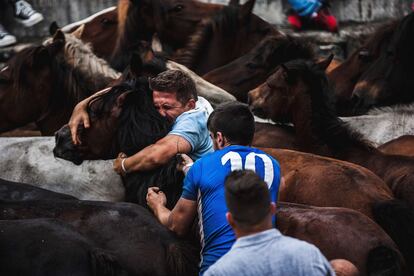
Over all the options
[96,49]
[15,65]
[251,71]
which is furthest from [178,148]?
[96,49]

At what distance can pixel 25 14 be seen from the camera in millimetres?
10812

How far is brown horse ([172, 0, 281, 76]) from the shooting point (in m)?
8.80

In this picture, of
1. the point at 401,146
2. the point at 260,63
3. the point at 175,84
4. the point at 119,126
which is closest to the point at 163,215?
the point at 175,84

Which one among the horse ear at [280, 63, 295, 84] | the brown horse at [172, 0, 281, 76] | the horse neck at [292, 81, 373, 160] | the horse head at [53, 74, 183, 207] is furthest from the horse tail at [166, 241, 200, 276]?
the brown horse at [172, 0, 281, 76]

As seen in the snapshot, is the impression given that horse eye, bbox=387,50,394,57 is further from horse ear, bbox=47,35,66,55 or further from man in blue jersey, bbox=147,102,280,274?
man in blue jersey, bbox=147,102,280,274

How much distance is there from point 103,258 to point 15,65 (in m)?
3.12

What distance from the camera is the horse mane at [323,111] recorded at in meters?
6.34

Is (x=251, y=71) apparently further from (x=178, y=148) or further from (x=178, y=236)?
(x=178, y=236)

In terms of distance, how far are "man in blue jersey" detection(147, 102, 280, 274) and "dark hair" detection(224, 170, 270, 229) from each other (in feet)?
2.78

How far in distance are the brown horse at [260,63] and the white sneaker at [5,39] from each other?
11.0 feet

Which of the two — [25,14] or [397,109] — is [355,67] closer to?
[397,109]

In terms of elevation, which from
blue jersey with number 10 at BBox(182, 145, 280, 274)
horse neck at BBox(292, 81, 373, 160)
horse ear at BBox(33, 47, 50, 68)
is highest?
blue jersey with number 10 at BBox(182, 145, 280, 274)

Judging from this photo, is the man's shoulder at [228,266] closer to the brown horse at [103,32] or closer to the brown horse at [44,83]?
the brown horse at [44,83]

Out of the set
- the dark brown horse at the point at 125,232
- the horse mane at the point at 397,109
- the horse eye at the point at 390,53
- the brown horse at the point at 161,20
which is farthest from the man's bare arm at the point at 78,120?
the horse eye at the point at 390,53
